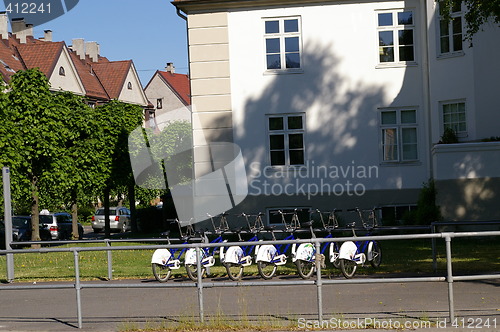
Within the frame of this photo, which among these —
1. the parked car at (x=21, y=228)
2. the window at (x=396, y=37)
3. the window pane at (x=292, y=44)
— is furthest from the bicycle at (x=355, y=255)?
the parked car at (x=21, y=228)

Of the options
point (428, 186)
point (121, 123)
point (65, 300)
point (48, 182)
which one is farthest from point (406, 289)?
point (121, 123)

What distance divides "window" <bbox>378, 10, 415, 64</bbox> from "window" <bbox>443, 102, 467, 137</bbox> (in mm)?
2138

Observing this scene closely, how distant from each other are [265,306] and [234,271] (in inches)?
146

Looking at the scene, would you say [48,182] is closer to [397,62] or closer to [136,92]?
[397,62]

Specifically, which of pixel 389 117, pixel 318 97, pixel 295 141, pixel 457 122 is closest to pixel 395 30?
pixel 389 117

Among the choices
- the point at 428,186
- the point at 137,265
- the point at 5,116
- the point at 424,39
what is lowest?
the point at 137,265

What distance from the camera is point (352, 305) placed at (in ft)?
36.0

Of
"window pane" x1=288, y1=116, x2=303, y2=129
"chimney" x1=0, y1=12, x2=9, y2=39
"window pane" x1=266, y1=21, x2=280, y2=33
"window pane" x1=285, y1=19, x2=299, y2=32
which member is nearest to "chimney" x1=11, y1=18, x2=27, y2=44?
"chimney" x1=0, y1=12, x2=9, y2=39

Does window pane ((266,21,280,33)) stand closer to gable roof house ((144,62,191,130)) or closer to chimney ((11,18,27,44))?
chimney ((11,18,27,44))

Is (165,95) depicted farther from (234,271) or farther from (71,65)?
(234,271)

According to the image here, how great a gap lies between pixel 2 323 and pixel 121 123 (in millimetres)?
27629

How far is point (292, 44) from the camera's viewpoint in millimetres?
25203

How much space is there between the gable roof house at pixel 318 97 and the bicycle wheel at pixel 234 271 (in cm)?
1031

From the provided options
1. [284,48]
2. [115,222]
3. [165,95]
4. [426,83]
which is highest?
[165,95]
